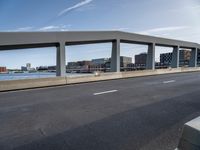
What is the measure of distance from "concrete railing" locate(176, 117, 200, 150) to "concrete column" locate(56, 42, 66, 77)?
16465 mm

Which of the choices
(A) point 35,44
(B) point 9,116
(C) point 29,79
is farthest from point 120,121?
(A) point 35,44

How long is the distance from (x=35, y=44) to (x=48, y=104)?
1089 centimetres

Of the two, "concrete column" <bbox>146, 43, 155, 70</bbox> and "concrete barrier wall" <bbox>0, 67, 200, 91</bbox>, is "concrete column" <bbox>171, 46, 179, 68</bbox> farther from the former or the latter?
"concrete barrier wall" <bbox>0, 67, 200, 91</bbox>

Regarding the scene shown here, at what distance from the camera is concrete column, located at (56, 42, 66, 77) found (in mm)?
18500

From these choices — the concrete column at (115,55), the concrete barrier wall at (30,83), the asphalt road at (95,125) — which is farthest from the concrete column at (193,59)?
the asphalt road at (95,125)

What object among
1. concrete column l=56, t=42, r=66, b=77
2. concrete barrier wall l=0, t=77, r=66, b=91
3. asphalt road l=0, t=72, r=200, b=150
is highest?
concrete column l=56, t=42, r=66, b=77

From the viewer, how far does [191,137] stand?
→ 2.90 meters

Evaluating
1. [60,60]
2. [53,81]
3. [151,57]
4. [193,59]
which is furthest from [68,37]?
[193,59]

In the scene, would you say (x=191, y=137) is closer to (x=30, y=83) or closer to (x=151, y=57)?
(x=30, y=83)

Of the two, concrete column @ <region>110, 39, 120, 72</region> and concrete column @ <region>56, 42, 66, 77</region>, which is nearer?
concrete column @ <region>56, 42, 66, 77</region>

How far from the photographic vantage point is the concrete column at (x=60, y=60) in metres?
Answer: 18.5

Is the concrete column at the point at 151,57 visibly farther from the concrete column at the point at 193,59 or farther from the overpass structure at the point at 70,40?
the concrete column at the point at 193,59

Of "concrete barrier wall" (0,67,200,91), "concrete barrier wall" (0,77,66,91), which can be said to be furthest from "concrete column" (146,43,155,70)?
"concrete barrier wall" (0,77,66,91)

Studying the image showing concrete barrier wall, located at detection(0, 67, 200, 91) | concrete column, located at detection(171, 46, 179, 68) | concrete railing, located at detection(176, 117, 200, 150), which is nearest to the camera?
concrete railing, located at detection(176, 117, 200, 150)
